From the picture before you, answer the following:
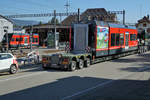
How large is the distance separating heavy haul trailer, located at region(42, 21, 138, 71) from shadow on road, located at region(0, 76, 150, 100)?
3.37 meters

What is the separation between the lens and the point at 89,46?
56.1 ft

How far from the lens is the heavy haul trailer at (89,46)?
1442 cm

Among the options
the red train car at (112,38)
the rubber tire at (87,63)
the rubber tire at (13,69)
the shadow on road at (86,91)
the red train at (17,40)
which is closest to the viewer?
the shadow on road at (86,91)

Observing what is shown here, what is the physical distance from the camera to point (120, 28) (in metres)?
20.9

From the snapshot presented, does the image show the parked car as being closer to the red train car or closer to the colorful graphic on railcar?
the red train car

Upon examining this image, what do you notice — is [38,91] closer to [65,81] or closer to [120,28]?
[65,81]

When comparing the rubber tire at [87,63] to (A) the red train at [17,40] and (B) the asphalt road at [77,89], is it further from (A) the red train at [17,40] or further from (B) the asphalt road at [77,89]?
(A) the red train at [17,40]

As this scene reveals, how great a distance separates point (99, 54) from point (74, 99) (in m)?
10.1

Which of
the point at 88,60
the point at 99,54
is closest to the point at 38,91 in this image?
the point at 88,60

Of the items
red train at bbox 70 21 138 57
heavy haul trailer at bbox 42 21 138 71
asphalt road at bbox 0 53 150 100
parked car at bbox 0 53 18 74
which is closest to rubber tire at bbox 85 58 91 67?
heavy haul trailer at bbox 42 21 138 71

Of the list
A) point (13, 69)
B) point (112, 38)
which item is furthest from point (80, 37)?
point (13, 69)

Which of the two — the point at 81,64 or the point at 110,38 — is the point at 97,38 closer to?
the point at 110,38

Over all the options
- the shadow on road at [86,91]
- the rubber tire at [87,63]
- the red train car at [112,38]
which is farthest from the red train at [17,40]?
the shadow on road at [86,91]

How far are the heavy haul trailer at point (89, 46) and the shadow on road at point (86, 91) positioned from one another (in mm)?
3373
